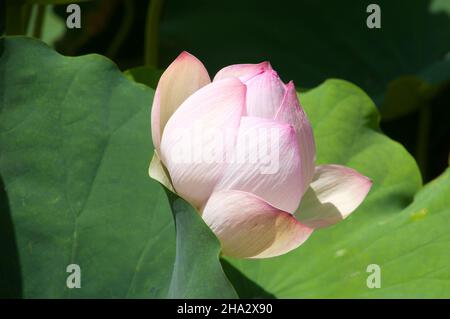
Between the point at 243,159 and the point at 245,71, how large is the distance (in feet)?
0.42

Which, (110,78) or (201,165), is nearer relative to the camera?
(201,165)

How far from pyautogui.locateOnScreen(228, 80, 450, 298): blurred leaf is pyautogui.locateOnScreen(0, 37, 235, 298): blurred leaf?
7.3 inches

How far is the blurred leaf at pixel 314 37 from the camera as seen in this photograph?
5.77 feet

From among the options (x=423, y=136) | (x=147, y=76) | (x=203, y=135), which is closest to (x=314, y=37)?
(x=423, y=136)

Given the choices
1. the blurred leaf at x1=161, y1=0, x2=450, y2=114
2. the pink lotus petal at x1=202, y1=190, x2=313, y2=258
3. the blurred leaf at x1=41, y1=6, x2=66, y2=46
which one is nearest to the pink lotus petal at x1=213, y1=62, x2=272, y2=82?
the pink lotus petal at x1=202, y1=190, x2=313, y2=258

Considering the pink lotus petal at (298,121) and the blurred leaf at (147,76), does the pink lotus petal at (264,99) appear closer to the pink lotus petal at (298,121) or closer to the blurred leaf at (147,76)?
the pink lotus petal at (298,121)

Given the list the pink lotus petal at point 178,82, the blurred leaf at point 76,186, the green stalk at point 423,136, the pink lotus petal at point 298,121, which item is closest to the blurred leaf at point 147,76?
the blurred leaf at point 76,186

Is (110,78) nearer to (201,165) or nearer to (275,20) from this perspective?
(201,165)

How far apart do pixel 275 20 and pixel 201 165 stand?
0.99 m

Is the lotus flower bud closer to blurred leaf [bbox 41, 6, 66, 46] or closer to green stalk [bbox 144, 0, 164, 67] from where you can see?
green stalk [bbox 144, 0, 164, 67]

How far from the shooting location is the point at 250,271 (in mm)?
1101

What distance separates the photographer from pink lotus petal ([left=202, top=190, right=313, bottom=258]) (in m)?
0.83

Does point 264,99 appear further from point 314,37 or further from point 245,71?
point 314,37

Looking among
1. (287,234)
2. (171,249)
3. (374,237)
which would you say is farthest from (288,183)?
(374,237)
